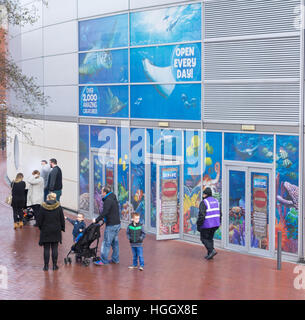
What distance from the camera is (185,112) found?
663 inches

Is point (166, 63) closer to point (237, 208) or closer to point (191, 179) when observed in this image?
point (191, 179)

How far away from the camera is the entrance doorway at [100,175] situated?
19922 mm

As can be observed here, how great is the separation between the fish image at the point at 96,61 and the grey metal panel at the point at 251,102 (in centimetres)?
463

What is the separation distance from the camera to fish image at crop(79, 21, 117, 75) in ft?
65.0

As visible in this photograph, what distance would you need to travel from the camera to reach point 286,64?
47.1ft

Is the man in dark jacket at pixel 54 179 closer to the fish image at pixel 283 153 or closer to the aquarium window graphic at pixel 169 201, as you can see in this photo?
the aquarium window graphic at pixel 169 201

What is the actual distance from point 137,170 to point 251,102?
187 inches

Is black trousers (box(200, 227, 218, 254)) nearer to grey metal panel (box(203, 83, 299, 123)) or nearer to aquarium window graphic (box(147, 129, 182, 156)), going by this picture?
grey metal panel (box(203, 83, 299, 123))

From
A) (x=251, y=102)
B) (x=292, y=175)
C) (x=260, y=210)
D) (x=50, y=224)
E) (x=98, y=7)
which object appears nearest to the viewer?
(x=50, y=224)

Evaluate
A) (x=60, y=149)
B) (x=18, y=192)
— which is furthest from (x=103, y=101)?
(x=18, y=192)

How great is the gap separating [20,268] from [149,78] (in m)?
6.73

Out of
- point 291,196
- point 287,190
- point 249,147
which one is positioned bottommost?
point 291,196

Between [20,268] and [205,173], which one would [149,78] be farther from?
[20,268]

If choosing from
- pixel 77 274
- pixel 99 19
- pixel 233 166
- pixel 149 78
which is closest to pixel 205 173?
pixel 233 166
